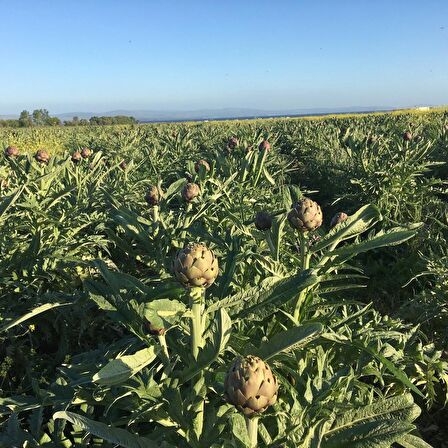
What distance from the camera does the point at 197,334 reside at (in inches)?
43.5

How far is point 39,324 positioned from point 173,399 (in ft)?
5.52

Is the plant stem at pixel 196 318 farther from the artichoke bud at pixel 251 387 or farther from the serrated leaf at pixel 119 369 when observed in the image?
the artichoke bud at pixel 251 387

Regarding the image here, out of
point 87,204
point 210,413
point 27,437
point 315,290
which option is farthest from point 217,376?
point 87,204

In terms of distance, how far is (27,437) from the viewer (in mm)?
1284

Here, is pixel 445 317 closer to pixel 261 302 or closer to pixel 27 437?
pixel 261 302

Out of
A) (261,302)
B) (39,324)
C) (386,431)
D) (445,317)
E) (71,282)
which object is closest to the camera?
(386,431)

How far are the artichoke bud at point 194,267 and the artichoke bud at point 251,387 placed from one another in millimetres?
243

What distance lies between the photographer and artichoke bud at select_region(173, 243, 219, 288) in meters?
1.01

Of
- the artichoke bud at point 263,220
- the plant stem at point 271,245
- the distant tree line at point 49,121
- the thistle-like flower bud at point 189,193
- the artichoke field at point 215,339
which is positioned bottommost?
the artichoke field at point 215,339

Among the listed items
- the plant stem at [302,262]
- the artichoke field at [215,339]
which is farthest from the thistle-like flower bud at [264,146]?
the plant stem at [302,262]

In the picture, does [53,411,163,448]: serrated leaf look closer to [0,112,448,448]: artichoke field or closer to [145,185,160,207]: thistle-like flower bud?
[0,112,448,448]: artichoke field

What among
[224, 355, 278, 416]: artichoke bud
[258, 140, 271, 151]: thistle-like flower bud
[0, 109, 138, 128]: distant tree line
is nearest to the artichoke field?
[224, 355, 278, 416]: artichoke bud

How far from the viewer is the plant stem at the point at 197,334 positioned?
107 cm

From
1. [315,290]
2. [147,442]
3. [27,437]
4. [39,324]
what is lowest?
[39,324]
